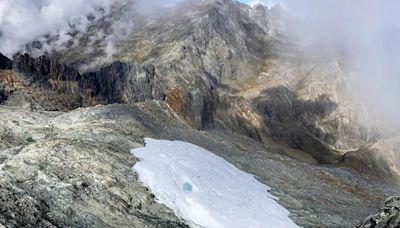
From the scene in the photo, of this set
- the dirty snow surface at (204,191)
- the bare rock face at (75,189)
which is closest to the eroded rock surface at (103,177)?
the bare rock face at (75,189)

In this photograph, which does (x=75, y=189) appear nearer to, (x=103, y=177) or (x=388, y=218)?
(x=103, y=177)

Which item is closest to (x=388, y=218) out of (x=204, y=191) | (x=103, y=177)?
(x=204, y=191)

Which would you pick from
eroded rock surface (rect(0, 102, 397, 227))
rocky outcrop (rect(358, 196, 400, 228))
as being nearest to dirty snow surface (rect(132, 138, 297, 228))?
eroded rock surface (rect(0, 102, 397, 227))

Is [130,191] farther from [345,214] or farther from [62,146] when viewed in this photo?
[345,214]

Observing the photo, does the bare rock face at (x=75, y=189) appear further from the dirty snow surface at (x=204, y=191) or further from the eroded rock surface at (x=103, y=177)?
the dirty snow surface at (x=204, y=191)

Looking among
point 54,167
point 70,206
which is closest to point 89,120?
point 54,167

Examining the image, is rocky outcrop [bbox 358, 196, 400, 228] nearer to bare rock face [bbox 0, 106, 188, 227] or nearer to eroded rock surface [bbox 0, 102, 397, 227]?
eroded rock surface [bbox 0, 102, 397, 227]
